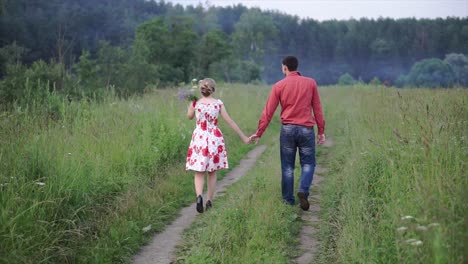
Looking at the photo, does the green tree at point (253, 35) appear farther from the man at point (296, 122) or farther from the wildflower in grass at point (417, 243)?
the wildflower in grass at point (417, 243)

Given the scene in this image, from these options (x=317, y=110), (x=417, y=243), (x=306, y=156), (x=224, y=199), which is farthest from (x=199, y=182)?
(x=417, y=243)

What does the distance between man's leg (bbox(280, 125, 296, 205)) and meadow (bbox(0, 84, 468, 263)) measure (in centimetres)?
24

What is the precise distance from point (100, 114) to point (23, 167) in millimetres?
4721

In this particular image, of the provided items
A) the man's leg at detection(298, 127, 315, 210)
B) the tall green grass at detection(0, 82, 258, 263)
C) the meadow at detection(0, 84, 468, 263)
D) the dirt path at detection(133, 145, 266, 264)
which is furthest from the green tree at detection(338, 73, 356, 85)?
the dirt path at detection(133, 145, 266, 264)

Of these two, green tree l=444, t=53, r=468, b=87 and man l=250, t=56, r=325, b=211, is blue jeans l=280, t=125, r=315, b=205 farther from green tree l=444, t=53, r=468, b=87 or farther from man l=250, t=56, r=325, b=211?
green tree l=444, t=53, r=468, b=87

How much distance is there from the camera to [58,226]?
5.16 meters

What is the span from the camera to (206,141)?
23.5 ft

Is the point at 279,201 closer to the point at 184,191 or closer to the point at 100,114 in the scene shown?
the point at 184,191

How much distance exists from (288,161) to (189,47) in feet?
200

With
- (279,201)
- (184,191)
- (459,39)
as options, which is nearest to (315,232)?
(279,201)

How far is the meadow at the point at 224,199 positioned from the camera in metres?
4.27

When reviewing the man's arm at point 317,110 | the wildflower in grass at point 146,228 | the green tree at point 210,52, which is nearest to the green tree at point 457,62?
the man's arm at point 317,110

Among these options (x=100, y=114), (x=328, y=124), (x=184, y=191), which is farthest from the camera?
(x=328, y=124)

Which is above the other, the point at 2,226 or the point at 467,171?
the point at 467,171
